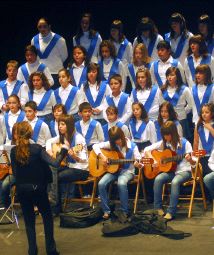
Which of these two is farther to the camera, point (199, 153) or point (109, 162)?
point (109, 162)

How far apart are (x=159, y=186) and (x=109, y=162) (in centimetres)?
73

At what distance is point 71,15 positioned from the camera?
1148 centimetres

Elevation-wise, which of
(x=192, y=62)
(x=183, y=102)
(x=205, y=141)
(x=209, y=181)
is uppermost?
(x=192, y=62)

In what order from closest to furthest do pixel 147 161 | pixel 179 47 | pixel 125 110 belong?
pixel 147 161 < pixel 125 110 < pixel 179 47

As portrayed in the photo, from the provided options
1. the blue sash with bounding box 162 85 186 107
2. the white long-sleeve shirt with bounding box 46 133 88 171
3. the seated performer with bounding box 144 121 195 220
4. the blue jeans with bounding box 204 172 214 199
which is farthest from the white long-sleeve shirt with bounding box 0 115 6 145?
the blue jeans with bounding box 204 172 214 199

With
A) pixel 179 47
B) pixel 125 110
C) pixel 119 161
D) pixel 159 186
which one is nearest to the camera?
pixel 159 186

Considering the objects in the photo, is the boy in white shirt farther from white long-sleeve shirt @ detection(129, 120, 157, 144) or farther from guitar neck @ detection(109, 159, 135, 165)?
white long-sleeve shirt @ detection(129, 120, 157, 144)

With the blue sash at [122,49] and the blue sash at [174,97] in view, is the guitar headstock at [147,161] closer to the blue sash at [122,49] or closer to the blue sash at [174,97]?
the blue sash at [174,97]

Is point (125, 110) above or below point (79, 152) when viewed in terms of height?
above

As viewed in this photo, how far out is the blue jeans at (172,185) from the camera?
336 inches

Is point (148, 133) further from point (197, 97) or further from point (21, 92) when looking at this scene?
point (21, 92)

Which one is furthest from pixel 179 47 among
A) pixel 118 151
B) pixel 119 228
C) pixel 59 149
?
pixel 119 228

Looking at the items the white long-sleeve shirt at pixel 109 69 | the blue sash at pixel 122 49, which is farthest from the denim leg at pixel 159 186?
the blue sash at pixel 122 49

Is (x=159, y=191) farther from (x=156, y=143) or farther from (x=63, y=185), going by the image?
(x=63, y=185)
